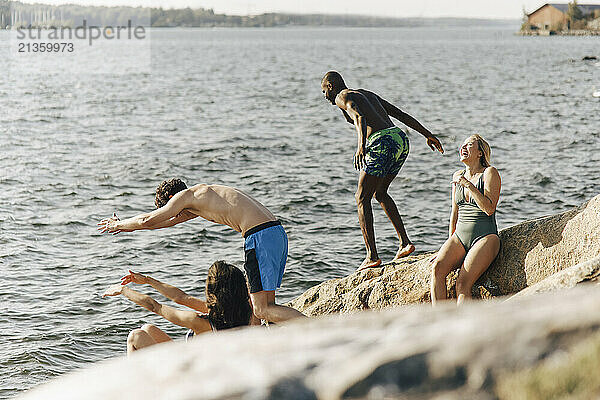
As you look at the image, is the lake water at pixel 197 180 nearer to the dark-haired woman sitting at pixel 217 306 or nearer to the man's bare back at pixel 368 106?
the dark-haired woman sitting at pixel 217 306

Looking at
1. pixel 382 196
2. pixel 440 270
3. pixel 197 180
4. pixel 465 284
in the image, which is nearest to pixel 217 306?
pixel 440 270

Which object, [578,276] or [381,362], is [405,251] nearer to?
[578,276]

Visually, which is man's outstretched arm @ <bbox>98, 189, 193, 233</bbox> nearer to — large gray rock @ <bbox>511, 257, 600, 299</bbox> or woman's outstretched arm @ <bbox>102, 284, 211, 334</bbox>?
woman's outstretched arm @ <bbox>102, 284, 211, 334</bbox>

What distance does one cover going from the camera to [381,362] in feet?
8.68

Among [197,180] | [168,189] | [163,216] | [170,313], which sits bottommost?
[197,180]

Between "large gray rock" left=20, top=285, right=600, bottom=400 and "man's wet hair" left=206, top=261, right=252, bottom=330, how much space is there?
312 centimetres

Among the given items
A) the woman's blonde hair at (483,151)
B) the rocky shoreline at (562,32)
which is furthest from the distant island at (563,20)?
the woman's blonde hair at (483,151)

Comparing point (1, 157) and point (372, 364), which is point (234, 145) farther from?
point (372, 364)

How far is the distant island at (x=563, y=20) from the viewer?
147 metres

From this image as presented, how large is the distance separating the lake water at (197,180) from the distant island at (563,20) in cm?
11369

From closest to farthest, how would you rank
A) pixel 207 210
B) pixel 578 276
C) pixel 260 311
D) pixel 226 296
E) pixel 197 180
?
pixel 578 276, pixel 226 296, pixel 207 210, pixel 260 311, pixel 197 180

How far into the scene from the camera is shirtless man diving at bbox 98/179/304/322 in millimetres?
6715

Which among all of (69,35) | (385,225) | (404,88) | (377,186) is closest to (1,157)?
(385,225)

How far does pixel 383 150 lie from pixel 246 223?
2208 millimetres
